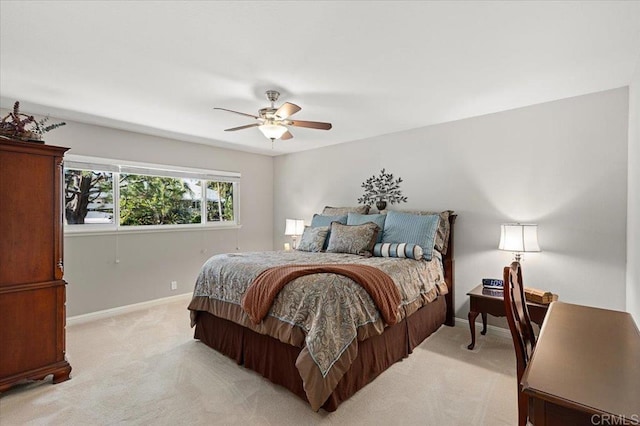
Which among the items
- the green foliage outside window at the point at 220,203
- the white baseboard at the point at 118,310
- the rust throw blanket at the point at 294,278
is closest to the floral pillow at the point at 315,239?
the rust throw blanket at the point at 294,278

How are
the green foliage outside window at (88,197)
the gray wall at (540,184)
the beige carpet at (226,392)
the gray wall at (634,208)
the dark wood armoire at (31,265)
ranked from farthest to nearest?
the green foliage outside window at (88,197) → the gray wall at (540,184) → the dark wood armoire at (31,265) → the gray wall at (634,208) → the beige carpet at (226,392)

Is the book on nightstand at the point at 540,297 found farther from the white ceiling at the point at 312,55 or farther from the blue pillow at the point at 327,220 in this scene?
the blue pillow at the point at 327,220

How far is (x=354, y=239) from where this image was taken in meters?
3.59

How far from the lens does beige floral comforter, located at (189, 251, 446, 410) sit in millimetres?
1997

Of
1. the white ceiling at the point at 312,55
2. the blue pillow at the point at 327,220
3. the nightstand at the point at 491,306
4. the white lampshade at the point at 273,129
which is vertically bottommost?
the nightstand at the point at 491,306

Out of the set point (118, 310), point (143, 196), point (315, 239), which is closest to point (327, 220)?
point (315, 239)

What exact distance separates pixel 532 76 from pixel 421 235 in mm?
1740

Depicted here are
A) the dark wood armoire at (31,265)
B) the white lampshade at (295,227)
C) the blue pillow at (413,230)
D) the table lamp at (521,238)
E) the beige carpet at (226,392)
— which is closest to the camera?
the beige carpet at (226,392)

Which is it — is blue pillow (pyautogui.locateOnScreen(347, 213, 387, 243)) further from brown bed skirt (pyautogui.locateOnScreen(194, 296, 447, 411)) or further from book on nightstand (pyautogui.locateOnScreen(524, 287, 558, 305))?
book on nightstand (pyautogui.locateOnScreen(524, 287, 558, 305))

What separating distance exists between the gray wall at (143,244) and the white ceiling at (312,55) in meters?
0.63

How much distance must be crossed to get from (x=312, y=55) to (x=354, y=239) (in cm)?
204

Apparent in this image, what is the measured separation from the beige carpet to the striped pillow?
35.5 inches

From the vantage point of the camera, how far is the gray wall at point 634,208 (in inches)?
84.0

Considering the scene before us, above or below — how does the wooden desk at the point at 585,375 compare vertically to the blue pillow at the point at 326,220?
below
